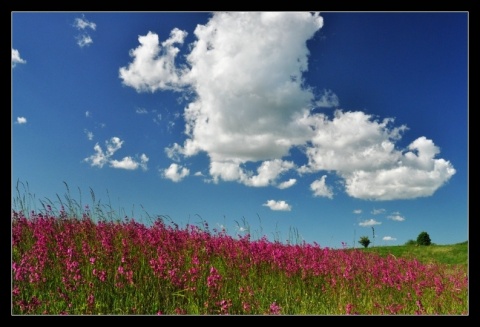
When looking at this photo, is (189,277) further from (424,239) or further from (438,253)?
(424,239)

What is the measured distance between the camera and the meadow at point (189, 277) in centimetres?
425

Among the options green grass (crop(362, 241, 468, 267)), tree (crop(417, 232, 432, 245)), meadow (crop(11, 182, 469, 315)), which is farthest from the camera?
tree (crop(417, 232, 432, 245))

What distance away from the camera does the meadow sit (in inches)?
167

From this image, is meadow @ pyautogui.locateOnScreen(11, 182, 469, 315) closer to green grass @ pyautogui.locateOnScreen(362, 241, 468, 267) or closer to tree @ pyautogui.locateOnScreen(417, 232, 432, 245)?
green grass @ pyautogui.locateOnScreen(362, 241, 468, 267)

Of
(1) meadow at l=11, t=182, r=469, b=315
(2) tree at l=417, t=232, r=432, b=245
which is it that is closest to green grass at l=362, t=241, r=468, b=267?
(2) tree at l=417, t=232, r=432, b=245

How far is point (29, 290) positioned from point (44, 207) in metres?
2.27

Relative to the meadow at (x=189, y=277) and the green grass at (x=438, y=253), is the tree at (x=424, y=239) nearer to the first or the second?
the green grass at (x=438, y=253)

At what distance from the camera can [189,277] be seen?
A: 4688 millimetres

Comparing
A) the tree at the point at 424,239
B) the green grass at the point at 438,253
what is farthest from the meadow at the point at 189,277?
the tree at the point at 424,239

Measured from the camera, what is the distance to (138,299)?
432 centimetres
